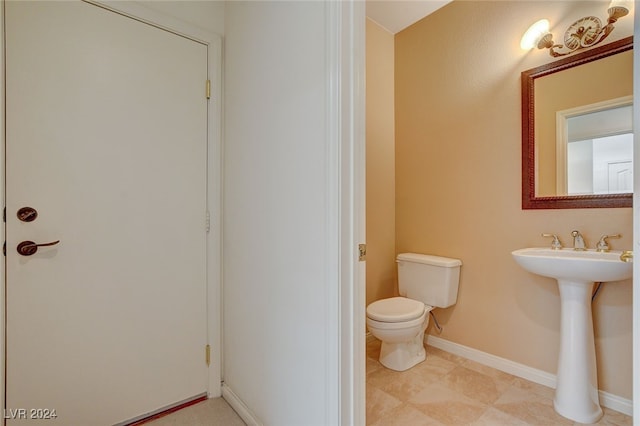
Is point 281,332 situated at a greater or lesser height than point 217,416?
greater

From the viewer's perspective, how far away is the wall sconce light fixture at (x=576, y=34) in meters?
1.49

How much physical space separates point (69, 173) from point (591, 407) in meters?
2.65

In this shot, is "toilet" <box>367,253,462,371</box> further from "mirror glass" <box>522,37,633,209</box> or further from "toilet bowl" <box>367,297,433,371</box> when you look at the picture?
"mirror glass" <box>522,37,633,209</box>

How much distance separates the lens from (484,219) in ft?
6.58

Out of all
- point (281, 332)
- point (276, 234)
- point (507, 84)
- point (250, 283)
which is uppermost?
point (507, 84)

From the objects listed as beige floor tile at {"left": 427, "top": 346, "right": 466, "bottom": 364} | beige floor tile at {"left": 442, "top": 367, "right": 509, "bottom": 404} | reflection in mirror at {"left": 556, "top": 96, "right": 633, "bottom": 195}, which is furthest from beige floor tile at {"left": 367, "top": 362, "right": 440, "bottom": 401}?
reflection in mirror at {"left": 556, "top": 96, "right": 633, "bottom": 195}

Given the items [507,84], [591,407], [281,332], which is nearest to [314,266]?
[281,332]

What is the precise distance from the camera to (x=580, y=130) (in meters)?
1.66

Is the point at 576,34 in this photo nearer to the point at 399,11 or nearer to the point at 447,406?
the point at 399,11

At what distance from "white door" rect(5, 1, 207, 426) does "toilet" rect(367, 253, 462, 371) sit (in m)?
1.06

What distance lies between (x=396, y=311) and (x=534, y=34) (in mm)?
1824

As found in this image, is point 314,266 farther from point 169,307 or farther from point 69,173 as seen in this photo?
point 69,173

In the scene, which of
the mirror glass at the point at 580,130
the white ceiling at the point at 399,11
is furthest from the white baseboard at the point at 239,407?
the white ceiling at the point at 399,11

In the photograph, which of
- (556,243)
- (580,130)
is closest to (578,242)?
(556,243)
